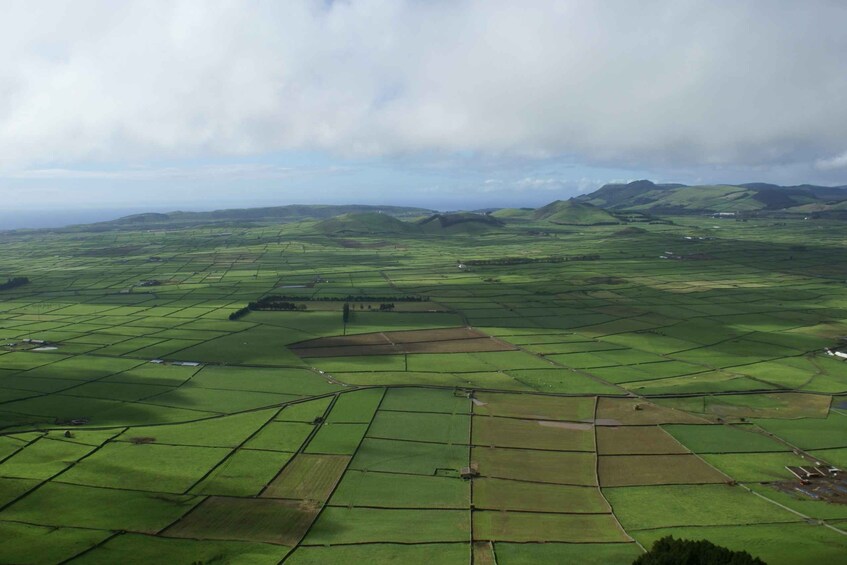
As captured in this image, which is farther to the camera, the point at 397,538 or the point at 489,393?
the point at 489,393

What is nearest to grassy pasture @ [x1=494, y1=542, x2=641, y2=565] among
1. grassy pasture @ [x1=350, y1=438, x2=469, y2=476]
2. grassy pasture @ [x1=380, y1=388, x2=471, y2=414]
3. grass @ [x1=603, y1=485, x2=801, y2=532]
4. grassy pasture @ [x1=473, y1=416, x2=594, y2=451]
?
grass @ [x1=603, y1=485, x2=801, y2=532]

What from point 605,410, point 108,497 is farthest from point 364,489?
point 605,410

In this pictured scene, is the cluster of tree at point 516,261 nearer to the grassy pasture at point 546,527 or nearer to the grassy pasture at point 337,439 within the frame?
the grassy pasture at point 337,439

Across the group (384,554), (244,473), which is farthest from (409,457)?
(384,554)

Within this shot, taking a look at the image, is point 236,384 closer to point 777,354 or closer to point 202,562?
point 202,562

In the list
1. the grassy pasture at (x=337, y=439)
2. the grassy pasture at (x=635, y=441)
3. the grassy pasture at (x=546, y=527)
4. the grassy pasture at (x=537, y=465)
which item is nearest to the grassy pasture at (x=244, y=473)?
the grassy pasture at (x=337, y=439)

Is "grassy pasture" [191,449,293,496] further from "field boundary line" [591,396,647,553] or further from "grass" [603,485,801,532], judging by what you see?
"grass" [603,485,801,532]

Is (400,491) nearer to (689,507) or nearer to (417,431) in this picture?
(417,431)
